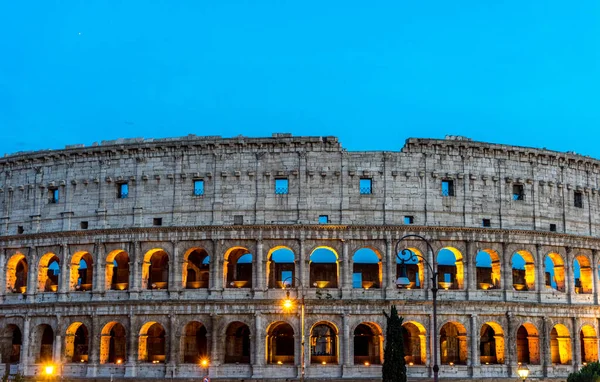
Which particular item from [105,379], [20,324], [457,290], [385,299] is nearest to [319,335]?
[385,299]

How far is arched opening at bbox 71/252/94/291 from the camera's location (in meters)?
49.7

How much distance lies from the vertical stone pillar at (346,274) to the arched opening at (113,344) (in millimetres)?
13982

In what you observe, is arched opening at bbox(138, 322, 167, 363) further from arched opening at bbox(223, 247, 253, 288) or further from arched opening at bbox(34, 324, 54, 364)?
arched opening at bbox(34, 324, 54, 364)

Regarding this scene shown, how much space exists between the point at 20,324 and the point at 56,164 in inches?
415

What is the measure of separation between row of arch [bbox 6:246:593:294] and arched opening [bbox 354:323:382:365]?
9.79 ft

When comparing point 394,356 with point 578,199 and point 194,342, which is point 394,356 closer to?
point 194,342

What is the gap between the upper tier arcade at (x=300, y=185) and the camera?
47.4 m

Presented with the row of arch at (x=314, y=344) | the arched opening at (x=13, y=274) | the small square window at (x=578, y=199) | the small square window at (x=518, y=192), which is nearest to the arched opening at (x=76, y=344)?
the row of arch at (x=314, y=344)

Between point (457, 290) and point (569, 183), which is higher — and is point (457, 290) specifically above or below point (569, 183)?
below

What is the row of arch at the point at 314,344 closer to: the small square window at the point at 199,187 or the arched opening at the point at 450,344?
the arched opening at the point at 450,344

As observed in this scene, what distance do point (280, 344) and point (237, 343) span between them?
2830 millimetres

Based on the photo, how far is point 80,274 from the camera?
2170 inches

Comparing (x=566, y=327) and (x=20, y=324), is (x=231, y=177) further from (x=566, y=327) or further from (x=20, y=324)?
(x=566, y=327)

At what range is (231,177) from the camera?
158 feet
